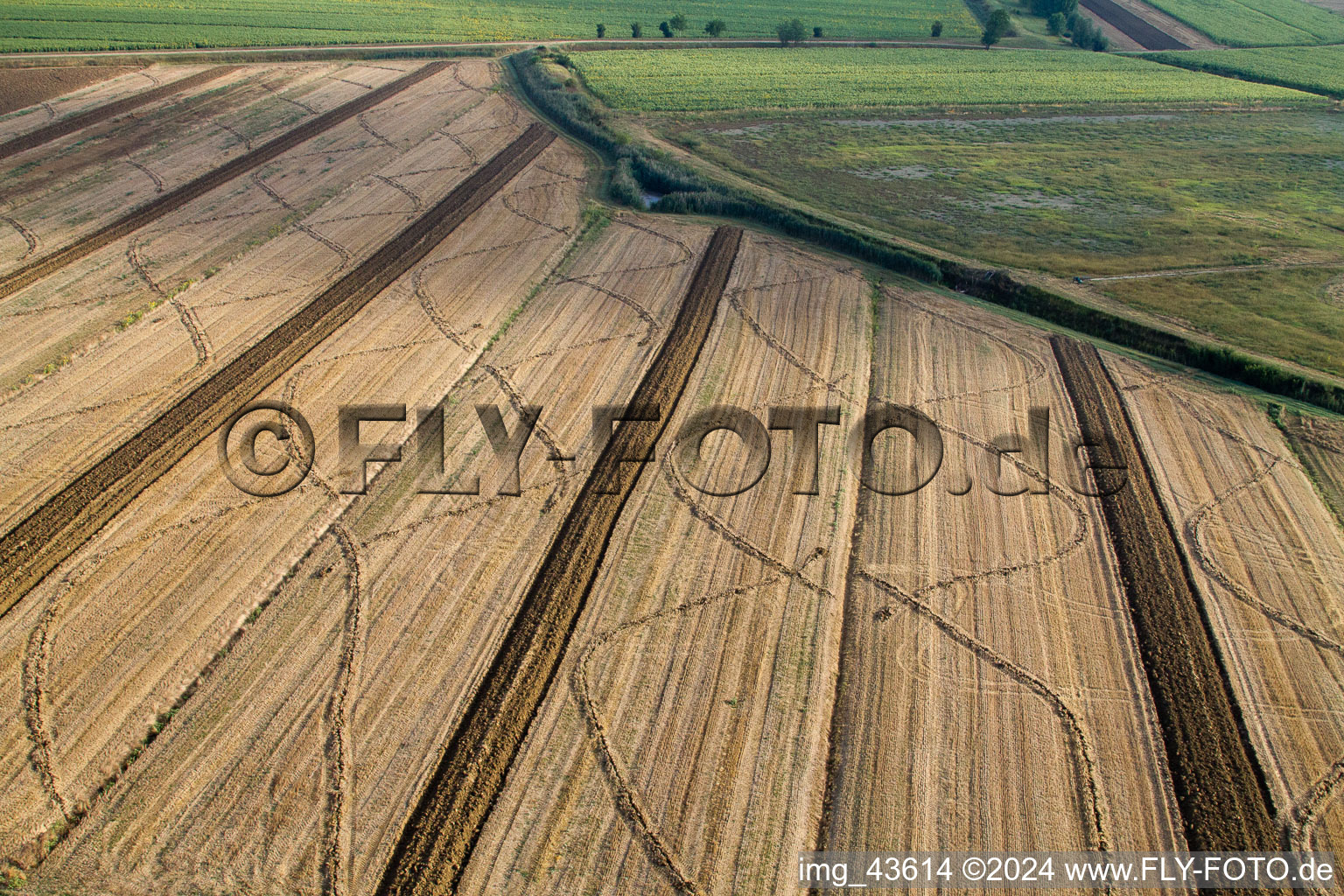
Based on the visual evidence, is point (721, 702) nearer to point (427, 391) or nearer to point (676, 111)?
point (427, 391)

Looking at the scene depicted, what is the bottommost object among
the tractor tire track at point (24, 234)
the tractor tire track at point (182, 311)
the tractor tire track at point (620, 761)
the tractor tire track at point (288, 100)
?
the tractor tire track at point (620, 761)

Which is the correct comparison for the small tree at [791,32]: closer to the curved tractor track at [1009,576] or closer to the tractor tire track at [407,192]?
the tractor tire track at [407,192]

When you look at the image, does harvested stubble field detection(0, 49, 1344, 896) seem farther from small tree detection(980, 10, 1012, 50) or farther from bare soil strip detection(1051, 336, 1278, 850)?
small tree detection(980, 10, 1012, 50)

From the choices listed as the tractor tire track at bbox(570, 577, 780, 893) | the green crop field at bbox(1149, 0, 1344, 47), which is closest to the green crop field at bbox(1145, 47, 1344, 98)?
the green crop field at bbox(1149, 0, 1344, 47)

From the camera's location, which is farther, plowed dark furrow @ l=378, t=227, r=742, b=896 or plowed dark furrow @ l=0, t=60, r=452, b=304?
plowed dark furrow @ l=0, t=60, r=452, b=304
